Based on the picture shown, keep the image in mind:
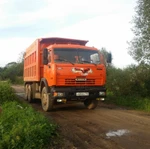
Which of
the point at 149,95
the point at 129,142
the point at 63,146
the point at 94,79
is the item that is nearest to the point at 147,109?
the point at 149,95

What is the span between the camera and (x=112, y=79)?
49.4 feet

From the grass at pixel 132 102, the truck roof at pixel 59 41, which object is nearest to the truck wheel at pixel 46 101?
the truck roof at pixel 59 41

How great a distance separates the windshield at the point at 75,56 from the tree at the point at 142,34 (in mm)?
5073

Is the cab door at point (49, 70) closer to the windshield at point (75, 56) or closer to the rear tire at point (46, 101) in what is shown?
the windshield at point (75, 56)

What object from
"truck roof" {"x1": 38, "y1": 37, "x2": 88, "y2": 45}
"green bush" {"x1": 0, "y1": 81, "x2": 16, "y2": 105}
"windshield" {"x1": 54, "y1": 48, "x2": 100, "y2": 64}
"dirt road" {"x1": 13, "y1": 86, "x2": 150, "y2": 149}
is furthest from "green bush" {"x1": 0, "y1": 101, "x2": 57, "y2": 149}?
"truck roof" {"x1": 38, "y1": 37, "x2": 88, "y2": 45}

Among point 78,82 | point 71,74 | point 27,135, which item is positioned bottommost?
point 27,135

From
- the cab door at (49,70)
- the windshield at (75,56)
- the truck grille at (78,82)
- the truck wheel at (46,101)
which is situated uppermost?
the windshield at (75,56)

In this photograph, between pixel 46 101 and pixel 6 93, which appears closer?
pixel 46 101

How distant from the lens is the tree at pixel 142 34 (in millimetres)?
14758

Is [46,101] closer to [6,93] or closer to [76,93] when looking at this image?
[76,93]

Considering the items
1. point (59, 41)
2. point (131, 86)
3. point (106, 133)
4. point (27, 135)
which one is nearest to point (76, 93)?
point (59, 41)

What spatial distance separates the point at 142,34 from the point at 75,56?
6456 mm

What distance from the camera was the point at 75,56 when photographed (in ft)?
34.1

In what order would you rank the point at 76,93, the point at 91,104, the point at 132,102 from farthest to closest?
the point at 132,102 → the point at 91,104 → the point at 76,93
